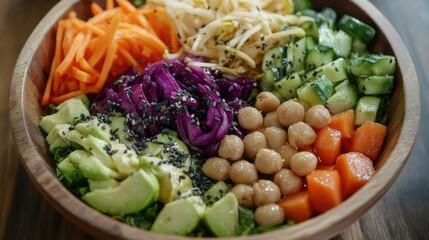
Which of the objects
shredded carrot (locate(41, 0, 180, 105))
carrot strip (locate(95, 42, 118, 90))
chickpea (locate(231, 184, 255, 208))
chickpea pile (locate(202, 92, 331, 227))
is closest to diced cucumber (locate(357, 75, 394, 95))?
chickpea pile (locate(202, 92, 331, 227))

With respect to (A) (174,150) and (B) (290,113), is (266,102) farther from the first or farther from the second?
(A) (174,150)

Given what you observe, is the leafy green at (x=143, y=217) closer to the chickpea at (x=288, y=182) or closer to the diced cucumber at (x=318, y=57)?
the chickpea at (x=288, y=182)

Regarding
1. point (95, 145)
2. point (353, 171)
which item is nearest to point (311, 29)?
point (353, 171)

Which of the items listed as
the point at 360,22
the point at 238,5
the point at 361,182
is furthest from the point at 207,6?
the point at 361,182

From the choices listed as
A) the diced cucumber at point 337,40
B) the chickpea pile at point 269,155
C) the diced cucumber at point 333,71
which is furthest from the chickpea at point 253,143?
the diced cucumber at point 337,40

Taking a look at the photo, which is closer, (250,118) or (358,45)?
(250,118)
